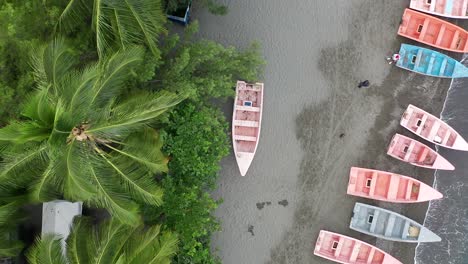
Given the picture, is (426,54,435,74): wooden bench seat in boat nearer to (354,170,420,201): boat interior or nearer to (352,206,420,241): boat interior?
(354,170,420,201): boat interior

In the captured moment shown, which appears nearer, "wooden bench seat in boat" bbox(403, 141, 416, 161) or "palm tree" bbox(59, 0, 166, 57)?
"palm tree" bbox(59, 0, 166, 57)

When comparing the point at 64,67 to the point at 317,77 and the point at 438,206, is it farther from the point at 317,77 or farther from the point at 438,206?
the point at 438,206

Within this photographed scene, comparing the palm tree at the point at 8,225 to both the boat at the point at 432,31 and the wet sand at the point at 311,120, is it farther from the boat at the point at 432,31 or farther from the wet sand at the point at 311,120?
the boat at the point at 432,31

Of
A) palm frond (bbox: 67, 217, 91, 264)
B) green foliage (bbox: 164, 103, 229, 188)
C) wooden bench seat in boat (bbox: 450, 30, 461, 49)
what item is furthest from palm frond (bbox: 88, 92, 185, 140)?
wooden bench seat in boat (bbox: 450, 30, 461, 49)

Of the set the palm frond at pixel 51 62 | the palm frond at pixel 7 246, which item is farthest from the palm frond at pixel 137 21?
the palm frond at pixel 7 246

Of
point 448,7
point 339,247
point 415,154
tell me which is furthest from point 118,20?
point 448,7
